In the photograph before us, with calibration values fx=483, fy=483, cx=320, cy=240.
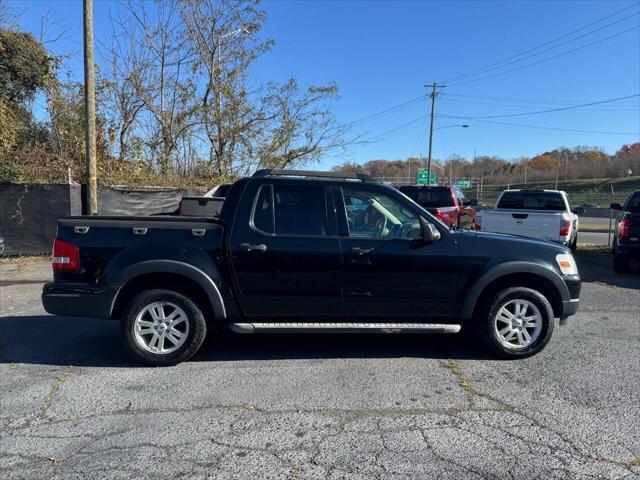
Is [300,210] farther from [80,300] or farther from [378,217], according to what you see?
[80,300]

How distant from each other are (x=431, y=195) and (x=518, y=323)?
952 centimetres

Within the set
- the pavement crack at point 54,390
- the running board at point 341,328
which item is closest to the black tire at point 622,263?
the running board at point 341,328

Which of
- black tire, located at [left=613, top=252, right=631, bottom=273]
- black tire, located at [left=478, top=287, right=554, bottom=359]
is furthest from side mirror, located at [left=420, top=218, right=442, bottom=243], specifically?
black tire, located at [left=613, top=252, right=631, bottom=273]

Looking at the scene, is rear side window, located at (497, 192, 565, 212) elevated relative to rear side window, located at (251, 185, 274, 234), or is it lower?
elevated

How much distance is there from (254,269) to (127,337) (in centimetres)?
137

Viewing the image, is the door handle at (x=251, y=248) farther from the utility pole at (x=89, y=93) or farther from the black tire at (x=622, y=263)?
the black tire at (x=622, y=263)

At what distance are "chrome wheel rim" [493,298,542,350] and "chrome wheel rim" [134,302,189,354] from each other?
3119 millimetres

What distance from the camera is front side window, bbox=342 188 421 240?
480 cm

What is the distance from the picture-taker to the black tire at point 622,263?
10252 millimetres

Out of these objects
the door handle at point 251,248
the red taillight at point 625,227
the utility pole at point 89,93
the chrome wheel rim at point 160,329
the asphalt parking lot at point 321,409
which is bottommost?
the asphalt parking lot at point 321,409

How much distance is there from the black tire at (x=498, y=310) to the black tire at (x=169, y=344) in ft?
9.17

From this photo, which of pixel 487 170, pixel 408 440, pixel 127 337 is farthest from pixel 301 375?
pixel 487 170

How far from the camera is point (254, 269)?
4.64m

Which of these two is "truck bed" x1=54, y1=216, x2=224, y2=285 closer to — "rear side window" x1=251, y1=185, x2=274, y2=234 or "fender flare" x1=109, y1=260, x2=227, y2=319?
"fender flare" x1=109, y1=260, x2=227, y2=319
